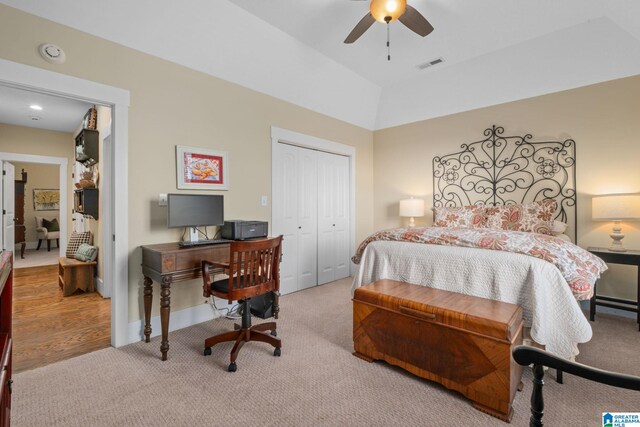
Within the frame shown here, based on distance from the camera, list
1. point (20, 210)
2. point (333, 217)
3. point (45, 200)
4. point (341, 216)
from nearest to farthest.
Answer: point (333, 217)
point (341, 216)
point (20, 210)
point (45, 200)

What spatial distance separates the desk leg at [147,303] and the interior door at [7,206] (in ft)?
15.2

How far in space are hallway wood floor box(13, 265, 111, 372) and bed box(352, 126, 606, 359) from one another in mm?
2521

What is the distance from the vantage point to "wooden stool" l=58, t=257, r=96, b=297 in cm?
401

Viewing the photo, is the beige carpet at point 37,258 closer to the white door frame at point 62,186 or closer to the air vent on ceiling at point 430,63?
the white door frame at point 62,186

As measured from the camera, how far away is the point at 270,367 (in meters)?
2.29

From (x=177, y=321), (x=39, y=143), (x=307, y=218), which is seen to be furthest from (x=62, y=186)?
(x=307, y=218)

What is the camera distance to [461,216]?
412cm

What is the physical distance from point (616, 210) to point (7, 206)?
29.5ft

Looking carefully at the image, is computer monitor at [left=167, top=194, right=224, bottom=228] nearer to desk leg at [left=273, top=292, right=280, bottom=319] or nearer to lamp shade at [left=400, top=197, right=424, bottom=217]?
desk leg at [left=273, top=292, right=280, bottom=319]

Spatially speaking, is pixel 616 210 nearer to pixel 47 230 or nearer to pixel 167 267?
pixel 167 267

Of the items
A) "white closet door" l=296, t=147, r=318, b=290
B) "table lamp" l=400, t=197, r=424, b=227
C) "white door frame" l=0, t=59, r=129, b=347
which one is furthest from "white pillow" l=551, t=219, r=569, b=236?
"white door frame" l=0, t=59, r=129, b=347

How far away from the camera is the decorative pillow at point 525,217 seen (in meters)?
3.57

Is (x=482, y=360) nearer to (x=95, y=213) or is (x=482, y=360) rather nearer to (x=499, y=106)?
(x=499, y=106)

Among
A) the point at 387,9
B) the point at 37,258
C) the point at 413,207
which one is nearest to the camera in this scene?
the point at 387,9
